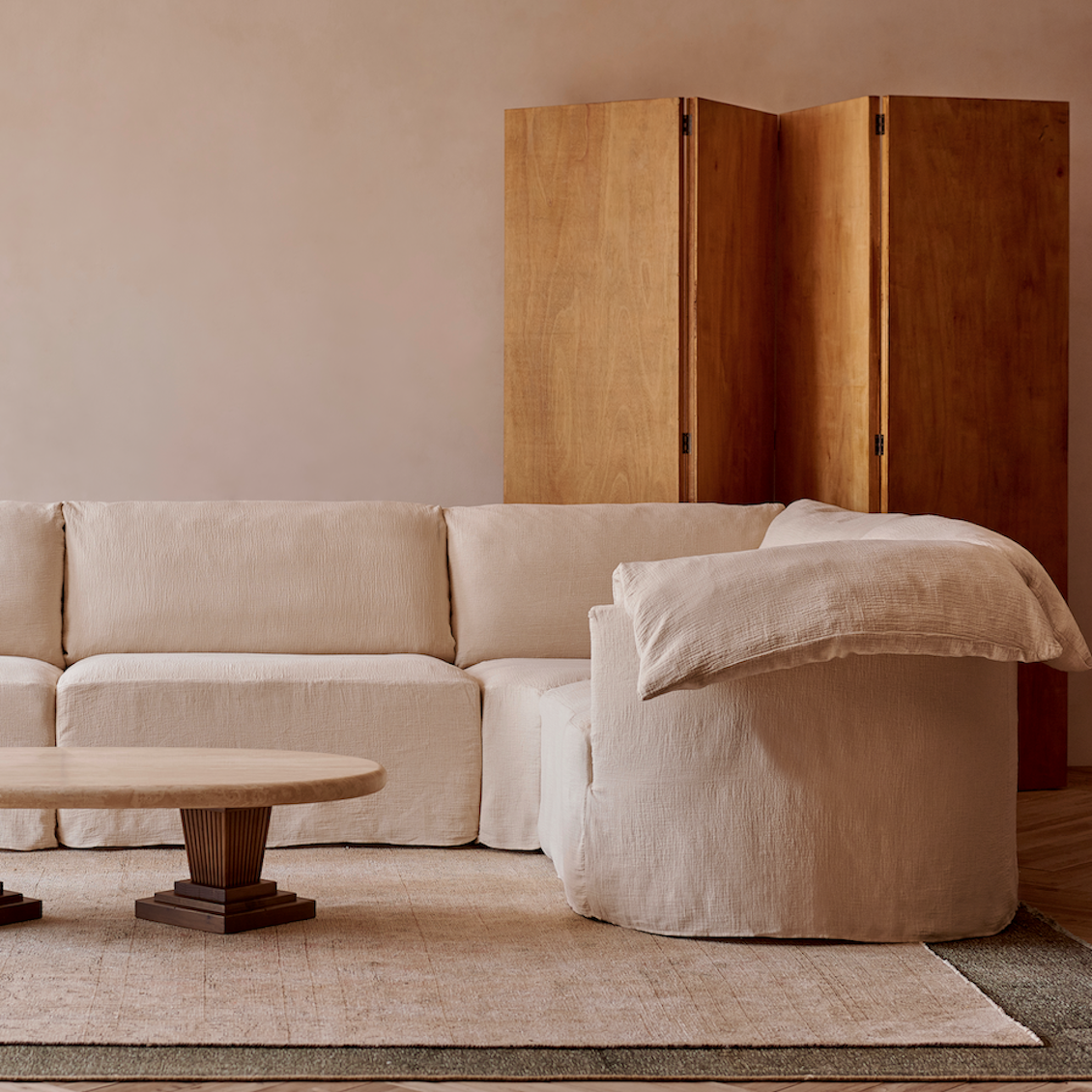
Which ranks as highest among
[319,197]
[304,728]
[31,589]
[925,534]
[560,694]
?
[319,197]

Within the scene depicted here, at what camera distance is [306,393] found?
4.38 m

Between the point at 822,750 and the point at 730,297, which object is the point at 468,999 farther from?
the point at 730,297

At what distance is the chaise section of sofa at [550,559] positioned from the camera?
3.46m

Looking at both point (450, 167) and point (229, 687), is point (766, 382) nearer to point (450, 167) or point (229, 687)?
point (450, 167)

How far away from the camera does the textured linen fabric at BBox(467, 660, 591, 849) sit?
2965mm

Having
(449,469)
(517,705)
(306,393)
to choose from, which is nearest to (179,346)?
(306,393)

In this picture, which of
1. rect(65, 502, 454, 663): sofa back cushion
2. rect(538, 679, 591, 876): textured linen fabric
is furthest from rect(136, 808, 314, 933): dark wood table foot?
rect(65, 502, 454, 663): sofa back cushion

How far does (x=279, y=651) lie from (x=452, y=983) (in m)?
1.53

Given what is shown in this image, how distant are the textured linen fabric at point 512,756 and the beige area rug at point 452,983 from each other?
0.39 m

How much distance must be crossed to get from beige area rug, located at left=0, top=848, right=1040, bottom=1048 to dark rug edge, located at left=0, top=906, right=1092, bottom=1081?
3 cm

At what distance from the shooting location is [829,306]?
12.9 feet

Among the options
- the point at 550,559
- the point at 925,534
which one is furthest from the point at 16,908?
the point at 925,534

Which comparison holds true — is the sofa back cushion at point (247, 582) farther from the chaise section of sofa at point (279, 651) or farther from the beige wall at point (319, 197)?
the beige wall at point (319, 197)

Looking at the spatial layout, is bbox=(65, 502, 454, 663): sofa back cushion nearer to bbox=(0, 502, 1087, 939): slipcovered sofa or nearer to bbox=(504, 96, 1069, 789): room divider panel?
bbox=(0, 502, 1087, 939): slipcovered sofa
